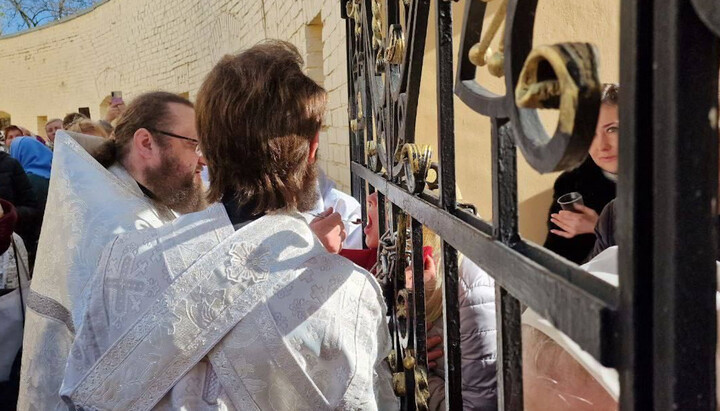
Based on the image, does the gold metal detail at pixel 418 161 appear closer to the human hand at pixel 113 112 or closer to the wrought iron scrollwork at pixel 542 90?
the wrought iron scrollwork at pixel 542 90

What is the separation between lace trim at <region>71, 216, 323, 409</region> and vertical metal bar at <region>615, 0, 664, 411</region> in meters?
0.92

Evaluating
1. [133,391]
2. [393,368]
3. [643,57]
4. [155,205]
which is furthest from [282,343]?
[155,205]

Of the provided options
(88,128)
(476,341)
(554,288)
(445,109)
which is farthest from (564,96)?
(88,128)

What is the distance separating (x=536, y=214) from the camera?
327 cm

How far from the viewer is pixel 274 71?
1.39m

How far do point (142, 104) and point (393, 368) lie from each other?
152 cm

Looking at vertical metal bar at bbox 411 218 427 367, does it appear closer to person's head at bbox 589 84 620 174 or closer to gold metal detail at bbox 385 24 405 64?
gold metal detail at bbox 385 24 405 64

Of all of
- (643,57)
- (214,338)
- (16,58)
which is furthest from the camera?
(16,58)

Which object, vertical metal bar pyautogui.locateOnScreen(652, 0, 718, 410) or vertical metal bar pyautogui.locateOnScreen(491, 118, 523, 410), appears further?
vertical metal bar pyautogui.locateOnScreen(491, 118, 523, 410)

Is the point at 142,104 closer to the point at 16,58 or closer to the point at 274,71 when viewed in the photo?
the point at 274,71

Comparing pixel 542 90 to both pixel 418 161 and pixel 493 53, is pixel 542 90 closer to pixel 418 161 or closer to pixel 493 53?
pixel 493 53

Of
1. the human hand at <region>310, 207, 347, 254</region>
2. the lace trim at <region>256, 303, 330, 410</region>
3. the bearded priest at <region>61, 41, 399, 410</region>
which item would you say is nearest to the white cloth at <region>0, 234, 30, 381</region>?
the bearded priest at <region>61, 41, 399, 410</region>

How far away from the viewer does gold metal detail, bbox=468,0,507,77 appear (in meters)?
0.60

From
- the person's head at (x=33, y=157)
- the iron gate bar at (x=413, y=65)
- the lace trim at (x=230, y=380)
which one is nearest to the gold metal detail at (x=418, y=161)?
the iron gate bar at (x=413, y=65)
